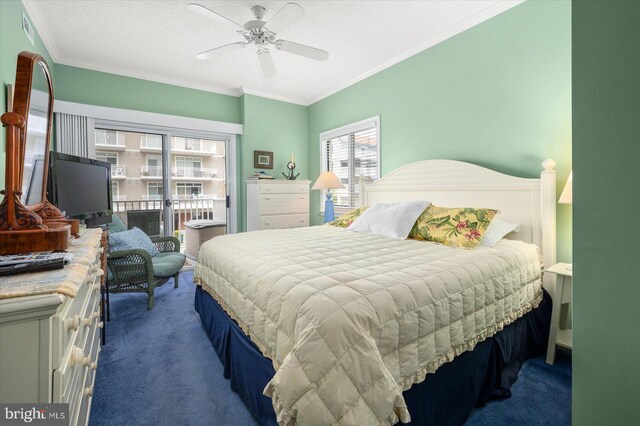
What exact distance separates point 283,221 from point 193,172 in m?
1.59

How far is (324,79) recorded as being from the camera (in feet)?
14.0

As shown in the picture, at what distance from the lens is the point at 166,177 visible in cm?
436

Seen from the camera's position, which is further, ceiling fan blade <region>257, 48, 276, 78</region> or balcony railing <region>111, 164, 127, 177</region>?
balcony railing <region>111, 164, 127, 177</region>

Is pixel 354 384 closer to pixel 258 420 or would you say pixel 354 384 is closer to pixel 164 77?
pixel 258 420

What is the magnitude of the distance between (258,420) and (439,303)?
1.04m

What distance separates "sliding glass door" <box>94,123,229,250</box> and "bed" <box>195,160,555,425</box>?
227cm

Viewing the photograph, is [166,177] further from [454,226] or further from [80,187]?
[454,226]

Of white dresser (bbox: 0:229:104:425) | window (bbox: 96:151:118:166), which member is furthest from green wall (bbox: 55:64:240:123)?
white dresser (bbox: 0:229:104:425)

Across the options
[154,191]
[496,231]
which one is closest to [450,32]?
[496,231]

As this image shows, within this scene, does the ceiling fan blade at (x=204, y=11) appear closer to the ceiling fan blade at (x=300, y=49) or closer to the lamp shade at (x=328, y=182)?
the ceiling fan blade at (x=300, y=49)

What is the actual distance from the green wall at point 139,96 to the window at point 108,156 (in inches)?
24.0

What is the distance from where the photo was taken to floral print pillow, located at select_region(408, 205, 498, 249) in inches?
84.9

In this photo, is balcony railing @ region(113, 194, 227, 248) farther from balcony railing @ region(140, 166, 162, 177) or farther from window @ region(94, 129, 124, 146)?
window @ region(94, 129, 124, 146)
